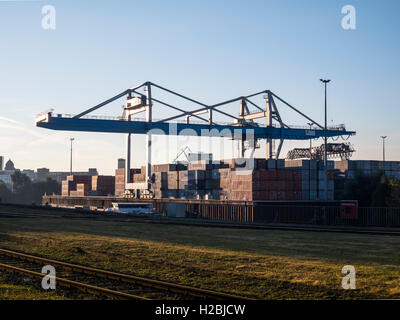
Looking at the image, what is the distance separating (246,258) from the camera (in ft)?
69.7

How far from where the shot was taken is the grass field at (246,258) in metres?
15.4

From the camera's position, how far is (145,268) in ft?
62.4

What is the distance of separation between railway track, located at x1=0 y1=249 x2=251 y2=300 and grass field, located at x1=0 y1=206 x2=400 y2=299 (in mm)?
1411

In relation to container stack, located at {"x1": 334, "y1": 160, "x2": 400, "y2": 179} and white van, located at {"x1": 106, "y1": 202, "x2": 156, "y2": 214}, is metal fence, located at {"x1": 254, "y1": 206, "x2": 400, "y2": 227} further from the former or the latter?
container stack, located at {"x1": 334, "y1": 160, "x2": 400, "y2": 179}

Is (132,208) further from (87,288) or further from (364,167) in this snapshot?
(87,288)

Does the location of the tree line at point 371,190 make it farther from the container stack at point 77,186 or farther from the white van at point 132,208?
the container stack at point 77,186

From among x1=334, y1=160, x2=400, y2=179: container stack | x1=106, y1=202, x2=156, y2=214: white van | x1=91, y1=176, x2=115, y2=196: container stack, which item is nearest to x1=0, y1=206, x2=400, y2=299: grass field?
x1=106, y1=202, x2=156, y2=214: white van

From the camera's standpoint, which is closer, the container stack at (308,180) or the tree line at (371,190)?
the tree line at (371,190)

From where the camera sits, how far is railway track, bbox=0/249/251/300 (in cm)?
1359

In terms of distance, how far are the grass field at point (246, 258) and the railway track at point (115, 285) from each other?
1411 mm

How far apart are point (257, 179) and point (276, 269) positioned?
4799 centimetres

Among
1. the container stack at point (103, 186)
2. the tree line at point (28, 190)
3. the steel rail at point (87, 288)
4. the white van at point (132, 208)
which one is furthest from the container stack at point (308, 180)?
the tree line at point (28, 190)
